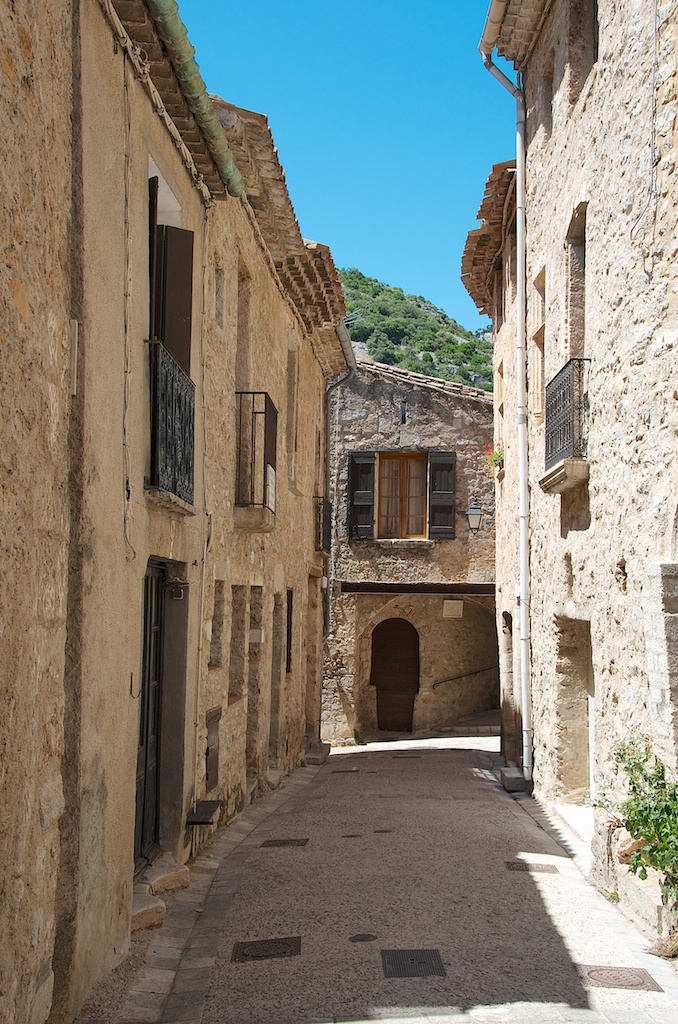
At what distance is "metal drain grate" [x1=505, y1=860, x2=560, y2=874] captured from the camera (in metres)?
7.91

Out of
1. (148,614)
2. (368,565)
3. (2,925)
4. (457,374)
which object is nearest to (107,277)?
(148,614)

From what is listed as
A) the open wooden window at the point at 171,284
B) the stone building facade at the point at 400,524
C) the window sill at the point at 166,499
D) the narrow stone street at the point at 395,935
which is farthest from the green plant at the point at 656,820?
the stone building facade at the point at 400,524

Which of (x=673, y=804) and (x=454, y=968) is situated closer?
(x=454, y=968)

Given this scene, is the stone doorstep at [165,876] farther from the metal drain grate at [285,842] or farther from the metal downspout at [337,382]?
the metal downspout at [337,382]

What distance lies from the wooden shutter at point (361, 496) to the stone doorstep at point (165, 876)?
47.7 feet

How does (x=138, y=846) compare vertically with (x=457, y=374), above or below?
below

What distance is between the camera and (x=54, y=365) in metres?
4.66

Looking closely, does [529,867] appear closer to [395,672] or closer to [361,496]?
[361,496]

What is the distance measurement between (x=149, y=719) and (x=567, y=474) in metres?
4.08

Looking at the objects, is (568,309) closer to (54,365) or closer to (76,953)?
(54,365)

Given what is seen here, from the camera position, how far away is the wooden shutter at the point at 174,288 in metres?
7.18

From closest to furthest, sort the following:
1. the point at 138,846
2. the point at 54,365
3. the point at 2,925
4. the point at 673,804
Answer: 1. the point at 2,925
2. the point at 54,365
3. the point at 673,804
4. the point at 138,846

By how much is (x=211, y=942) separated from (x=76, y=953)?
1470mm

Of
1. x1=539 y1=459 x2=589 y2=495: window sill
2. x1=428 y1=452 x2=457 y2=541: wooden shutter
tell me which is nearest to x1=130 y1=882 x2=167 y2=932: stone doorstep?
x1=539 y1=459 x2=589 y2=495: window sill
